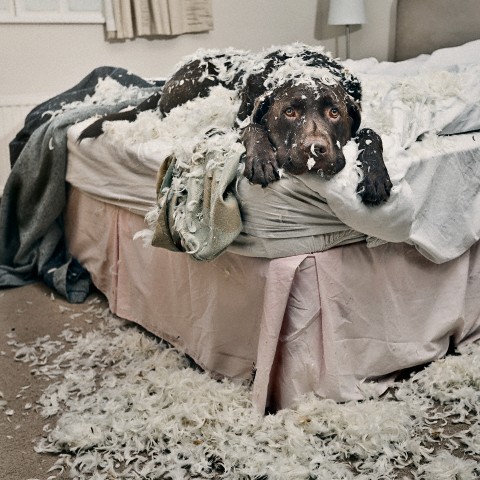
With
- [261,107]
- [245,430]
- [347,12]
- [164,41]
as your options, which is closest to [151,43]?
[164,41]

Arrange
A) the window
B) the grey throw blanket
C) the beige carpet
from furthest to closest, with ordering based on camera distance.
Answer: the window, the grey throw blanket, the beige carpet

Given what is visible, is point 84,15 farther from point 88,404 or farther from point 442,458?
point 442,458

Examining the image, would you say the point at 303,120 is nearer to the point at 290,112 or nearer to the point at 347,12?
the point at 290,112

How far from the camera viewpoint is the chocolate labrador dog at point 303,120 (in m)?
1.37

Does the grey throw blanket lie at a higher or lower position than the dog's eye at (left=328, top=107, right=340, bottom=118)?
lower

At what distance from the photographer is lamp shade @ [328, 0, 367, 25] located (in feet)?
12.7

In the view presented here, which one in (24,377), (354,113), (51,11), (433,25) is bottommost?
(24,377)

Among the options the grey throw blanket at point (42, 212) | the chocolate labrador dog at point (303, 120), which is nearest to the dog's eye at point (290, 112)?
the chocolate labrador dog at point (303, 120)

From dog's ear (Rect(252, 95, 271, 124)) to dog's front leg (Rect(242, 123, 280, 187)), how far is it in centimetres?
7

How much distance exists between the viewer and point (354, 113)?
1519 millimetres

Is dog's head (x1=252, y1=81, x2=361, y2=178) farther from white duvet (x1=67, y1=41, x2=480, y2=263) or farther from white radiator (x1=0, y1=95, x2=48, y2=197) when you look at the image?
white radiator (x1=0, y1=95, x2=48, y2=197)

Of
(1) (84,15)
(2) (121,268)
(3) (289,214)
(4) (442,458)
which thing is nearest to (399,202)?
(3) (289,214)

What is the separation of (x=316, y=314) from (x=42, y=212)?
1.49 m

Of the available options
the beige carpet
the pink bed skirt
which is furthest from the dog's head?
the beige carpet
